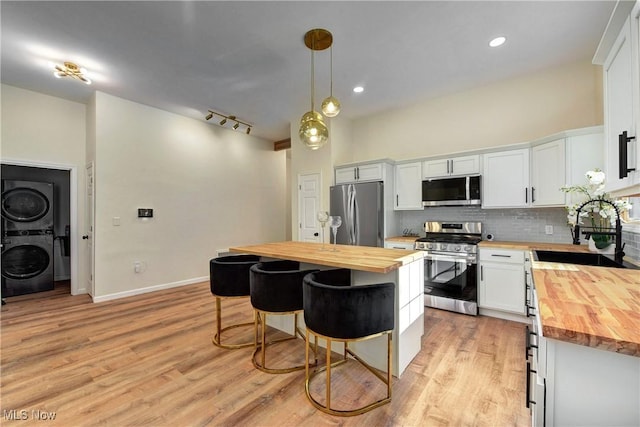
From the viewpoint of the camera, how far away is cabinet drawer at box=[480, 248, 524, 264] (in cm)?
304

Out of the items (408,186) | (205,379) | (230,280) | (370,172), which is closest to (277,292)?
(230,280)

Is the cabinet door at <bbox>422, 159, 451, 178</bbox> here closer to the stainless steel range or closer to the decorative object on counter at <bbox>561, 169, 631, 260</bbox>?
the stainless steel range

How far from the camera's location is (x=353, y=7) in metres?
2.31

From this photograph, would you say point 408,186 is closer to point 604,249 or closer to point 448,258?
point 448,258

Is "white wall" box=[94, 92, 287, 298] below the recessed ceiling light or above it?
below

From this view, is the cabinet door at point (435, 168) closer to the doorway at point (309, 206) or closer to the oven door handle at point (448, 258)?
the oven door handle at point (448, 258)

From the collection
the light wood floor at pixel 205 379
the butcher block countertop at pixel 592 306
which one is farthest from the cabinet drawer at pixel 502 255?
the butcher block countertop at pixel 592 306

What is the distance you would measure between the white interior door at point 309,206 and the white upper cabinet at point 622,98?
147 inches

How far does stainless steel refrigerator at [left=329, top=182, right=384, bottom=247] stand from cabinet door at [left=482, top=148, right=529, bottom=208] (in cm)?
138

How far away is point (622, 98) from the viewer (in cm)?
141

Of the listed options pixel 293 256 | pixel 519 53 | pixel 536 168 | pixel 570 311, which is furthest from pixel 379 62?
pixel 570 311

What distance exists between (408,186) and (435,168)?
18.6 inches

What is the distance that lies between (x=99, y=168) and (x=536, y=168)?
583cm

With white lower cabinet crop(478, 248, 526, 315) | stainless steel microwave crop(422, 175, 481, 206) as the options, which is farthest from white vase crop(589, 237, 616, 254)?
stainless steel microwave crop(422, 175, 481, 206)
